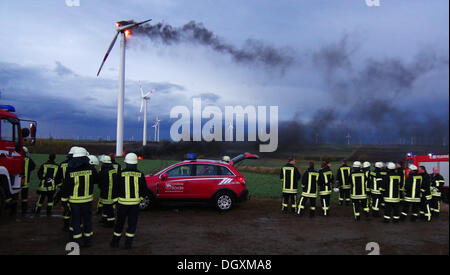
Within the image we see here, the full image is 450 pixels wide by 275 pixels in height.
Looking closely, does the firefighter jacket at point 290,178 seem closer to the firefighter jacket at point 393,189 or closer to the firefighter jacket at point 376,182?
the firefighter jacket at point 376,182

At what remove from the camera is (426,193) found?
10.5 m

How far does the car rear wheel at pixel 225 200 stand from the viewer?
10852 millimetres

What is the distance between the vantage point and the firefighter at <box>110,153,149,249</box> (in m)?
6.70

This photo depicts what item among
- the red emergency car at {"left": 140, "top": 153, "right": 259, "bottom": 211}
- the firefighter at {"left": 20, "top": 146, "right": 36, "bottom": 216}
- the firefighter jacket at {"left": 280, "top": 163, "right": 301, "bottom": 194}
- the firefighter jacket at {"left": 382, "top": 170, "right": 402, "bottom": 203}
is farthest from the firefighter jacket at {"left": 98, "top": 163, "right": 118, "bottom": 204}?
the firefighter jacket at {"left": 382, "top": 170, "right": 402, "bottom": 203}

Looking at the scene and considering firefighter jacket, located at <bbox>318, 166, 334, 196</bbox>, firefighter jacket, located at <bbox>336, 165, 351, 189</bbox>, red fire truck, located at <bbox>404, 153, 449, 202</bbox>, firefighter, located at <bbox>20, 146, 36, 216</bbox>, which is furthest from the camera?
red fire truck, located at <bbox>404, 153, 449, 202</bbox>

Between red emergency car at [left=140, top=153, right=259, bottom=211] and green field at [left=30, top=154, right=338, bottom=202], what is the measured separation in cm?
548

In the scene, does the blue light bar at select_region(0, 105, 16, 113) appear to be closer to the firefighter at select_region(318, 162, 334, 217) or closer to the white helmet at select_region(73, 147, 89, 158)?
the white helmet at select_region(73, 147, 89, 158)

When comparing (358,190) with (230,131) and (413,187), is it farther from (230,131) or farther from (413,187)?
(230,131)

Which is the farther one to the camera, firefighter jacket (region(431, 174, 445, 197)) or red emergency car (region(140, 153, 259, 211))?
firefighter jacket (region(431, 174, 445, 197))

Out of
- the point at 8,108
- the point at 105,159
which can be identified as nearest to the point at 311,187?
the point at 105,159

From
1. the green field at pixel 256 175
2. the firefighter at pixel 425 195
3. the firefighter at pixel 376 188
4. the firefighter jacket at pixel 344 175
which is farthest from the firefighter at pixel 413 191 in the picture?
the green field at pixel 256 175

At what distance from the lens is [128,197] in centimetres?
669
